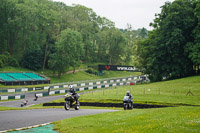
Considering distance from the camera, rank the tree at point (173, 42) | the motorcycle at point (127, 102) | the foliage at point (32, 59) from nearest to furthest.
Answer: the motorcycle at point (127, 102) → the tree at point (173, 42) → the foliage at point (32, 59)

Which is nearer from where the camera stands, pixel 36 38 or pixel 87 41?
pixel 36 38

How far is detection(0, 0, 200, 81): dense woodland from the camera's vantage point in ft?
212

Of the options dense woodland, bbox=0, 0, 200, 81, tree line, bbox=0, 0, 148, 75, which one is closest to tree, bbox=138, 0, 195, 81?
dense woodland, bbox=0, 0, 200, 81

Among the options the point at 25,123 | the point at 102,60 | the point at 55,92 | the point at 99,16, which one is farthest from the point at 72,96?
the point at 99,16

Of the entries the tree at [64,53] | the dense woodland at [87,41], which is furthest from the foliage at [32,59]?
the tree at [64,53]

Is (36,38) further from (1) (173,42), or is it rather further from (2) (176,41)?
(2) (176,41)

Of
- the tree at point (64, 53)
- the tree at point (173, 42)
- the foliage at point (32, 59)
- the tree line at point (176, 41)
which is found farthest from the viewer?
the tree at point (64, 53)

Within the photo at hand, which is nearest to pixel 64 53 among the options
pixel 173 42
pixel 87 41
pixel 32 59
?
pixel 32 59

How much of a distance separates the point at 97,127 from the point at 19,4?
A: 7409 cm

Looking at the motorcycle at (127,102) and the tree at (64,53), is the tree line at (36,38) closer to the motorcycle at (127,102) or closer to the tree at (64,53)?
the tree at (64,53)

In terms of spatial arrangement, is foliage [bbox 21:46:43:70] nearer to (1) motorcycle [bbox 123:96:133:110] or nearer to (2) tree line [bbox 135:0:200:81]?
(2) tree line [bbox 135:0:200:81]

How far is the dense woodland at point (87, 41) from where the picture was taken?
64.6 meters

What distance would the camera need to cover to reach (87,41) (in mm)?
108625

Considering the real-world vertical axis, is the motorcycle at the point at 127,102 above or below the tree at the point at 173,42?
below
